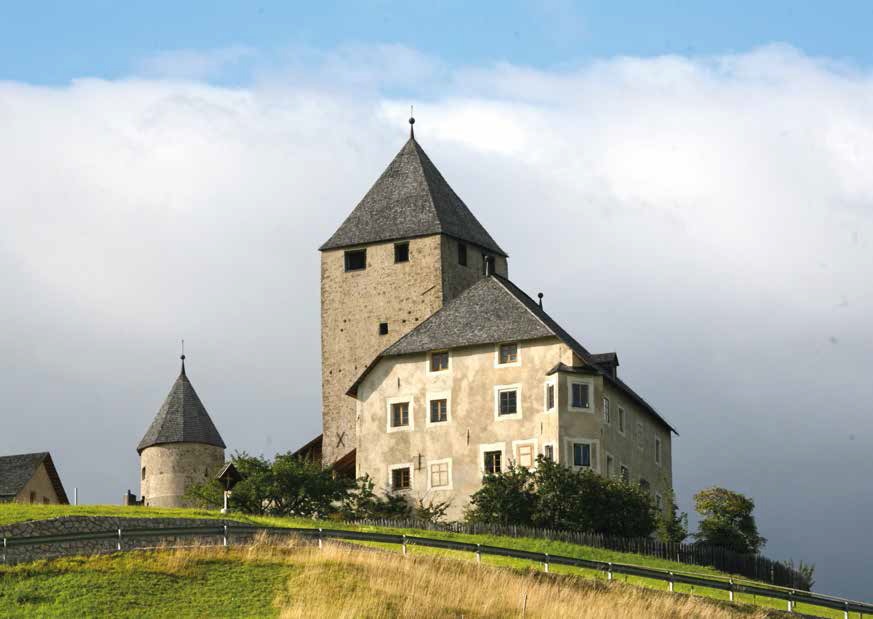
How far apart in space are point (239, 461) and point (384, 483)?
681cm

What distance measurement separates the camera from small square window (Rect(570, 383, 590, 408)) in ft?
268

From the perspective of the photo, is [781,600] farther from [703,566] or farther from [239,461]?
[239,461]

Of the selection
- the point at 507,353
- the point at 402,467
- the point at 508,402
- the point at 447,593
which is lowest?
the point at 447,593

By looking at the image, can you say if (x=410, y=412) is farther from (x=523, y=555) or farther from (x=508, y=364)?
(x=523, y=555)

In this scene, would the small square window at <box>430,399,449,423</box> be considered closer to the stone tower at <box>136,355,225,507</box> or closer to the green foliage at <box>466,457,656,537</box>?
the green foliage at <box>466,457,656,537</box>

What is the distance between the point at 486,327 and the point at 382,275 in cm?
1197

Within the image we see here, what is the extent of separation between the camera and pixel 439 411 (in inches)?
3329

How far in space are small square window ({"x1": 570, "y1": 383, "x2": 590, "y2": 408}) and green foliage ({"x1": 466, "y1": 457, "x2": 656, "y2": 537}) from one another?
437 cm

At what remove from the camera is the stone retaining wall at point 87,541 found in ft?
181

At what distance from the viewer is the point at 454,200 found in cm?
10000

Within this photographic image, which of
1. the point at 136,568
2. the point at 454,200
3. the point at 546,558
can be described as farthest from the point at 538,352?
the point at 136,568

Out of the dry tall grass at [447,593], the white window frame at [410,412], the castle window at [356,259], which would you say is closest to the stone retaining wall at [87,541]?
the dry tall grass at [447,593]

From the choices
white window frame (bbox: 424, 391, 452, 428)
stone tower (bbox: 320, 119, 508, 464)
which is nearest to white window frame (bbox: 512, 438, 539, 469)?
white window frame (bbox: 424, 391, 452, 428)

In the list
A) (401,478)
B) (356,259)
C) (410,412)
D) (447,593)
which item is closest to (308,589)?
(447,593)
